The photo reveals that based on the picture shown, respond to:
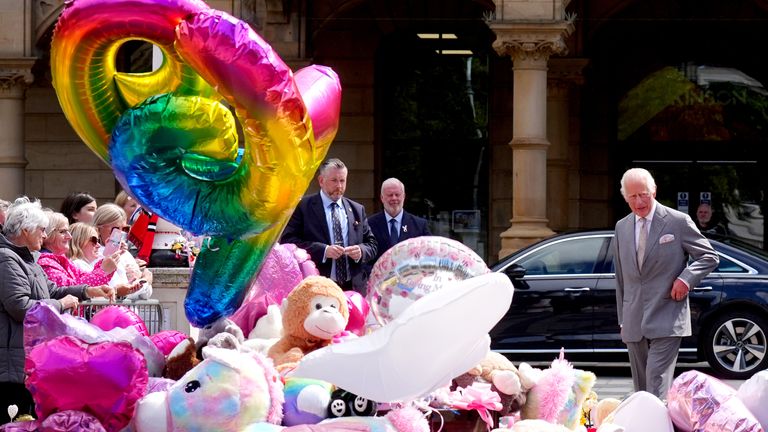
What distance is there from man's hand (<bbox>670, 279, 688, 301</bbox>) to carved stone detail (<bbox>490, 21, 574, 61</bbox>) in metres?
10.5

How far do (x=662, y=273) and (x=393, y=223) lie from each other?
2.71m

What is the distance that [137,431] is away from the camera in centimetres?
631

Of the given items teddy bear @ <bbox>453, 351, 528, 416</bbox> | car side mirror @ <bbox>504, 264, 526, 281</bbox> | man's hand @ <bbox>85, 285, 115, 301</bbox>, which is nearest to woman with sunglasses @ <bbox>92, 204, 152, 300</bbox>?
man's hand @ <bbox>85, 285, 115, 301</bbox>

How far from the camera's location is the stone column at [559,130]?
→ 23.3m

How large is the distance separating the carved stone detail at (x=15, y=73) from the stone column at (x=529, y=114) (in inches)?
257

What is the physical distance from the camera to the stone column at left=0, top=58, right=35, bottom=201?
21734mm

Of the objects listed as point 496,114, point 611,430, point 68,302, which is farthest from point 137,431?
point 496,114

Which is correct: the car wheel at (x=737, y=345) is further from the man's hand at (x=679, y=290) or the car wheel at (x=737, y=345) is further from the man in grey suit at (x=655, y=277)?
the man's hand at (x=679, y=290)

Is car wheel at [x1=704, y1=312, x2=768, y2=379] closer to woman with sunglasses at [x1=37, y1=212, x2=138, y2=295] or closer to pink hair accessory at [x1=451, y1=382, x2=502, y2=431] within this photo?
woman with sunglasses at [x1=37, y1=212, x2=138, y2=295]

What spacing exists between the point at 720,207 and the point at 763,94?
76.2 inches

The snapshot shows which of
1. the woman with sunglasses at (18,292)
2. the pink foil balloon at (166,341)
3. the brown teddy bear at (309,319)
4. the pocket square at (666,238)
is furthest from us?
the pocket square at (666,238)

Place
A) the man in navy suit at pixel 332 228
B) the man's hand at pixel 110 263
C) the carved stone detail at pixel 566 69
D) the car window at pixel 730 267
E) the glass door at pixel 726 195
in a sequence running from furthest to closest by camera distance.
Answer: the glass door at pixel 726 195
the carved stone detail at pixel 566 69
the car window at pixel 730 267
the man in navy suit at pixel 332 228
the man's hand at pixel 110 263

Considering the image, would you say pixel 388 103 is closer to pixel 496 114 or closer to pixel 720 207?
pixel 496 114

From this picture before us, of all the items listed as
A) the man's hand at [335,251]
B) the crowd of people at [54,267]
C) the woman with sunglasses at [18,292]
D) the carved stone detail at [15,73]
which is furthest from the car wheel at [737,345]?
the carved stone detail at [15,73]
